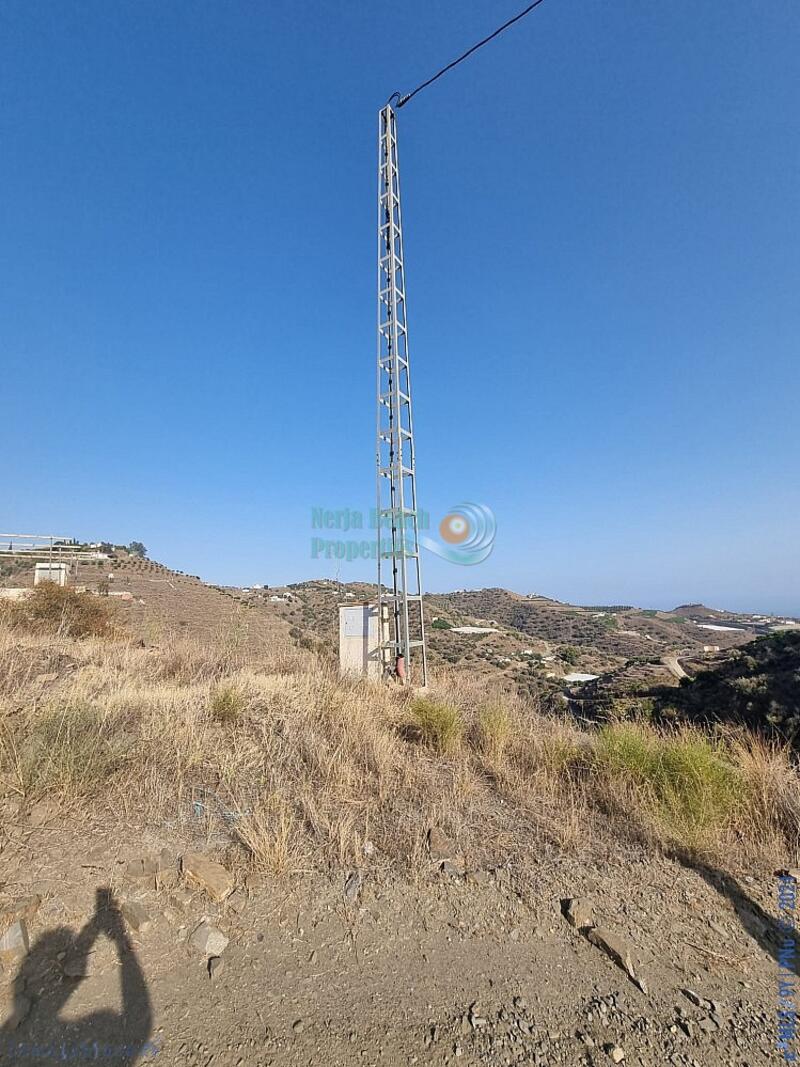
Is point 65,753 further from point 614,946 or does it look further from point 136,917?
point 614,946

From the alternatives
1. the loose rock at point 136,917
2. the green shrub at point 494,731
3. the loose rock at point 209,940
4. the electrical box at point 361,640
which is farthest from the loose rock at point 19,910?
the electrical box at point 361,640

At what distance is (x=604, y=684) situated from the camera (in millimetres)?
11781

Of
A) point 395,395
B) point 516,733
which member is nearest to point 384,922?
point 516,733

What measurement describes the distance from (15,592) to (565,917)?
46.0ft

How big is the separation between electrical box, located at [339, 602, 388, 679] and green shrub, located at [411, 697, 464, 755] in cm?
205

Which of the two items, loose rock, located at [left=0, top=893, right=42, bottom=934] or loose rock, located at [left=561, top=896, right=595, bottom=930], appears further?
loose rock, located at [left=561, top=896, right=595, bottom=930]

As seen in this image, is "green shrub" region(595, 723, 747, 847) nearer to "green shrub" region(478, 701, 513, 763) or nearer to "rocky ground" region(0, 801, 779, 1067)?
"rocky ground" region(0, 801, 779, 1067)

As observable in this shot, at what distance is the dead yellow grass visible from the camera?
10.1ft

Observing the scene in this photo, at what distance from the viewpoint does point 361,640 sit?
728 centimetres

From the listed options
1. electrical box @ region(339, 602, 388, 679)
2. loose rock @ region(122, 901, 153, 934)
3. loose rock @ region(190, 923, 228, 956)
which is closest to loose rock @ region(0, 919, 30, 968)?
loose rock @ region(122, 901, 153, 934)

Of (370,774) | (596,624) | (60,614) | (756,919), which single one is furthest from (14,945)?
(596,624)

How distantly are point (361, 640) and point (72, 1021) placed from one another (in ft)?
18.5

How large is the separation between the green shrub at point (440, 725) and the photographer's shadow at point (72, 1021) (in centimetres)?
310

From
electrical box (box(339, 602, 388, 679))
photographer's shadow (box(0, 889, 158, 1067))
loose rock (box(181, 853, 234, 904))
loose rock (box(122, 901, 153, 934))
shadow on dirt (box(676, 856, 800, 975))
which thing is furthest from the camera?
electrical box (box(339, 602, 388, 679))
